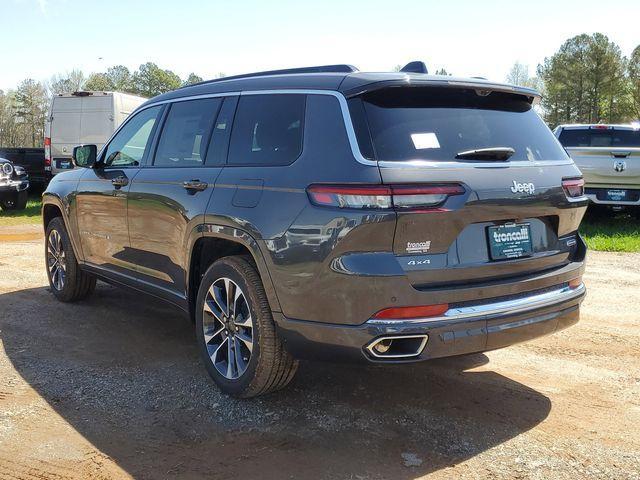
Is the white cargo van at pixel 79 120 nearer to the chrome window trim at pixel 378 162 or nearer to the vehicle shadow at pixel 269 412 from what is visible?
the vehicle shadow at pixel 269 412

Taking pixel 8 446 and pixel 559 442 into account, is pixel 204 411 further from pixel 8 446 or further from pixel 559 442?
pixel 559 442

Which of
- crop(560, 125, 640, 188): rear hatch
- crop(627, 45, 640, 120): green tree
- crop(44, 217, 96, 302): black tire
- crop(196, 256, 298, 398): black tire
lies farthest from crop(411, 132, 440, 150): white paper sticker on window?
crop(627, 45, 640, 120): green tree

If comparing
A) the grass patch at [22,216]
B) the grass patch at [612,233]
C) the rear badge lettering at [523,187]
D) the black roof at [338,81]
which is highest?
the black roof at [338,81]

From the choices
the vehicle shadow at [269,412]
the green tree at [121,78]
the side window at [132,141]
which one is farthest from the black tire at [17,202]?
the green tree at [121,78]

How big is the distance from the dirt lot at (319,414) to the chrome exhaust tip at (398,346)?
519 mm

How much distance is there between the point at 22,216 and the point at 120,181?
428 inches

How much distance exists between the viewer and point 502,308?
10.3 ft

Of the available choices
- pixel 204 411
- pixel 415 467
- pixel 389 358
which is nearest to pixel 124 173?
pixel 204 411

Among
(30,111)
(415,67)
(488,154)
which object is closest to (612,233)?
(415,67)

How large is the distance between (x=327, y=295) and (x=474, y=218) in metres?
0.83

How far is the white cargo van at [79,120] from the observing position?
14391mm

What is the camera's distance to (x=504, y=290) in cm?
319

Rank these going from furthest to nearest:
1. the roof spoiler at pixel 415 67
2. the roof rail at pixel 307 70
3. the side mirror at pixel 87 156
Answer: the side mirror at pixel 87 156 → the roof spoiler at pixel 415 67 → the roof rail at pixel 307 70

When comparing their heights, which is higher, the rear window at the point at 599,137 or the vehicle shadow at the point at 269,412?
the rear window at the point at 599,137
